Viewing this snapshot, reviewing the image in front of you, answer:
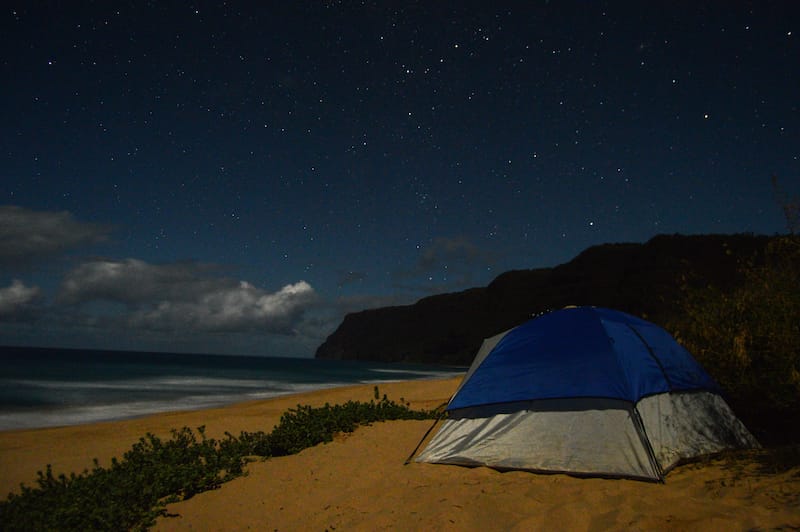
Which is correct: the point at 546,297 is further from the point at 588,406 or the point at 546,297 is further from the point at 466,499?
the point at 466,499

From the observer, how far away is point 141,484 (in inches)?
237

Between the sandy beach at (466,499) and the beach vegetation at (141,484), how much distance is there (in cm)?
34

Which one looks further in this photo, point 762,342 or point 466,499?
point 762,342

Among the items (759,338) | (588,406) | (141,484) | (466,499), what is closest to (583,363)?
(588,406)

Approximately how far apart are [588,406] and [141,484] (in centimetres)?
586

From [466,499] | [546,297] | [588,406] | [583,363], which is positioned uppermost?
[546,297]

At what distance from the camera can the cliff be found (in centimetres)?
4307

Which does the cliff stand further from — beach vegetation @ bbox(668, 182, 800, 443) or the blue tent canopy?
the blue tent canopy

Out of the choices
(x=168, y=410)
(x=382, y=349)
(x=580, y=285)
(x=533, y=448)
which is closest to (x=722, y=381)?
(x=533, y=448)

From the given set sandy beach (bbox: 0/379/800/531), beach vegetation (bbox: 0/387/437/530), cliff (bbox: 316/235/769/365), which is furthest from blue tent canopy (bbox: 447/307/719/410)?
beach vegetation (bbox: 0/387/437/530)

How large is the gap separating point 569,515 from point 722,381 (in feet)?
15.1

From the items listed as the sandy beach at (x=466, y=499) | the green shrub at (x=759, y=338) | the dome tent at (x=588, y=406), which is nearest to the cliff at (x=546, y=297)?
the green shrub at (x=759, y=338)

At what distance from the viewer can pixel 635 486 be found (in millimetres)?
4824

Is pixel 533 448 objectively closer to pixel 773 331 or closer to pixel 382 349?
pixel 773 331
